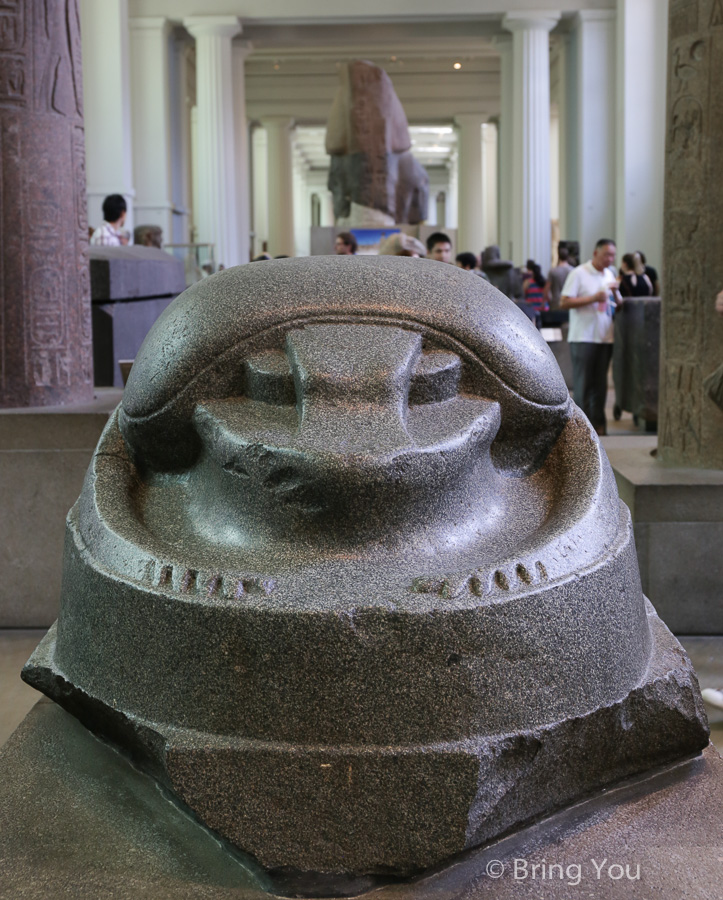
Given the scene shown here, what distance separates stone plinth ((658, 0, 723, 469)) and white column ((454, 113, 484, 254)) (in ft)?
68.7

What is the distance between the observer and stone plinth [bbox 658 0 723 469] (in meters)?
3.95

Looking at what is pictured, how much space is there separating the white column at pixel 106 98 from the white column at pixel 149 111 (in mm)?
1225

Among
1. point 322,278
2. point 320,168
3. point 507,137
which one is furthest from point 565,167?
point 320,168

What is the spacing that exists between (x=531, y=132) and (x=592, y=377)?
10374mm

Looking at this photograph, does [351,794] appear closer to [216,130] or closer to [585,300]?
[585,300]

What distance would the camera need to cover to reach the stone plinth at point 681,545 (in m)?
3.71

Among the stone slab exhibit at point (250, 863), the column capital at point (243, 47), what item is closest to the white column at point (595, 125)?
the column capital at point (243, 47)

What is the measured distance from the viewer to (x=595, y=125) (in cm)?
1633

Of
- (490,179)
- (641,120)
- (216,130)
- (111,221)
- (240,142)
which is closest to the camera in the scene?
(111,221)

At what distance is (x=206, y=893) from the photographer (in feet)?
5.74

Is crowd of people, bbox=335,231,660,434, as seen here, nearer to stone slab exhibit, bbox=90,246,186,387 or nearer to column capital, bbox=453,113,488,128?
stone slab exhibit, bbox=90,246,186,387

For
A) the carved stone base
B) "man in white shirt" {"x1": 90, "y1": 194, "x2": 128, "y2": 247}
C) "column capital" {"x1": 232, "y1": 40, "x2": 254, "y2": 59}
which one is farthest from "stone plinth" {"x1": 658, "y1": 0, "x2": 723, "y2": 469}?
"column capital" {"x1": 232, "y1": 40, "x2": 254, "y2": 59}

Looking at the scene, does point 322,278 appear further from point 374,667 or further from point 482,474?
point 374,667

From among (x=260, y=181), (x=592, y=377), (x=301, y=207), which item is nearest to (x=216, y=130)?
(x=592, y=377)
